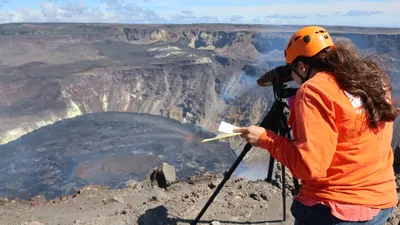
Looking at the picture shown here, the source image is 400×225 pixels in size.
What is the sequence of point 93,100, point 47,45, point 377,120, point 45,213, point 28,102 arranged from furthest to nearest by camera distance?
point 47,45 → point 93,100 → point 28,102 → point 45,213 → point 377,120

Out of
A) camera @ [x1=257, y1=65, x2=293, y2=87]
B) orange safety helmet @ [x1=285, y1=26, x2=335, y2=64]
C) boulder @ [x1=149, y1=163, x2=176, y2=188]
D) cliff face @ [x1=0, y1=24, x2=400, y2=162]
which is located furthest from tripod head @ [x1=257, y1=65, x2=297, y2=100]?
cliff face @ [x1=0, y1=24, x2=400, y2=162]

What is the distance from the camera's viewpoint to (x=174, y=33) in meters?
122

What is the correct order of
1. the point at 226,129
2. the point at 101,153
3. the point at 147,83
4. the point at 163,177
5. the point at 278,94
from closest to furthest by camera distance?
the point at 226,129
the point at 278,94
the point at 163,177
the point at 101,153
the point at 147,83

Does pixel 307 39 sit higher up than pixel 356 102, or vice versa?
pixel 307 39

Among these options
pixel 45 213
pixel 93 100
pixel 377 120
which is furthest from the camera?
pixel 93 100

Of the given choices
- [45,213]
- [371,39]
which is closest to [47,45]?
[371,39]

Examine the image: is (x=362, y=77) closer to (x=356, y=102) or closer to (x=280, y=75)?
(x=356, y=102)

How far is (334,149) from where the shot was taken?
1.90 metres

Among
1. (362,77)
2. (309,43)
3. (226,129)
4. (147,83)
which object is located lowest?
(147,83)

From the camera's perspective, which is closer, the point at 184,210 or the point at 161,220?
the point at 161,220

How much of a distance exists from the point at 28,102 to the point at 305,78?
70580 millimetres

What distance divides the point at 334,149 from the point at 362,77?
426 millimetres

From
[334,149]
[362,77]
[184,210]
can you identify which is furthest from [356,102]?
[184,210]

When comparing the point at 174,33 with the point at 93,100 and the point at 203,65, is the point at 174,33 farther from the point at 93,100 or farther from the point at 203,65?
the point at 93,100
